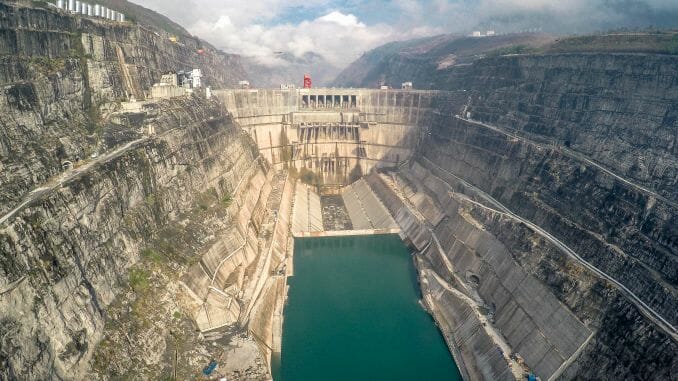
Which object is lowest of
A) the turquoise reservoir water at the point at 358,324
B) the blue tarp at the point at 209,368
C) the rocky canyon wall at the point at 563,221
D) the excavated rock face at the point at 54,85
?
the turquoise reservoir water at the point at 358,324

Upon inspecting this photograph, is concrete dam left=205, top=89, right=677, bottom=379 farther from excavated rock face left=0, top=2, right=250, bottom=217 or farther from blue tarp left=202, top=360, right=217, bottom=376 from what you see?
excavated rock face left=0, top=2, right=250, bottom=217

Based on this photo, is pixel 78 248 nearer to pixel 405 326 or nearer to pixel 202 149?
pixel 202 149

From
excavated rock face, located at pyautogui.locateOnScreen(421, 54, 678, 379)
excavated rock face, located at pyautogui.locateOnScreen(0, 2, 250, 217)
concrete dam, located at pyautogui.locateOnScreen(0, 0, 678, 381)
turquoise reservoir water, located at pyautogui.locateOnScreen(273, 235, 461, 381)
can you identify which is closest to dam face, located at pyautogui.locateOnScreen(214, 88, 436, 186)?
concrete dam, located at pyautogui.locateOnScreen(0, 0, 678, 381)

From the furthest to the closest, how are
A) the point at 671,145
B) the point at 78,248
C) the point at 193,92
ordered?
1. the point at 193,92
2. the point at 671,145
3. the point at 78,248

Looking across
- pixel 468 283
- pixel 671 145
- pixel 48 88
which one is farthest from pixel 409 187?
pixel 48 88

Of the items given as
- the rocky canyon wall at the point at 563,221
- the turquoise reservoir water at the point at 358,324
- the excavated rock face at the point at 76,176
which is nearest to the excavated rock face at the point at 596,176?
the rocky canyon wall at the point at 563,221

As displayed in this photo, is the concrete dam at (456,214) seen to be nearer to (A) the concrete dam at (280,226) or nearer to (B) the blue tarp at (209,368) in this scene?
(A) the concrete dam at (280,226)

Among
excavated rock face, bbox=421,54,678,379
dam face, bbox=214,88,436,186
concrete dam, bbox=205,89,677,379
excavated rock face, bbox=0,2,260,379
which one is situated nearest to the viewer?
excavated rock face, bbox=0,2,260,379
